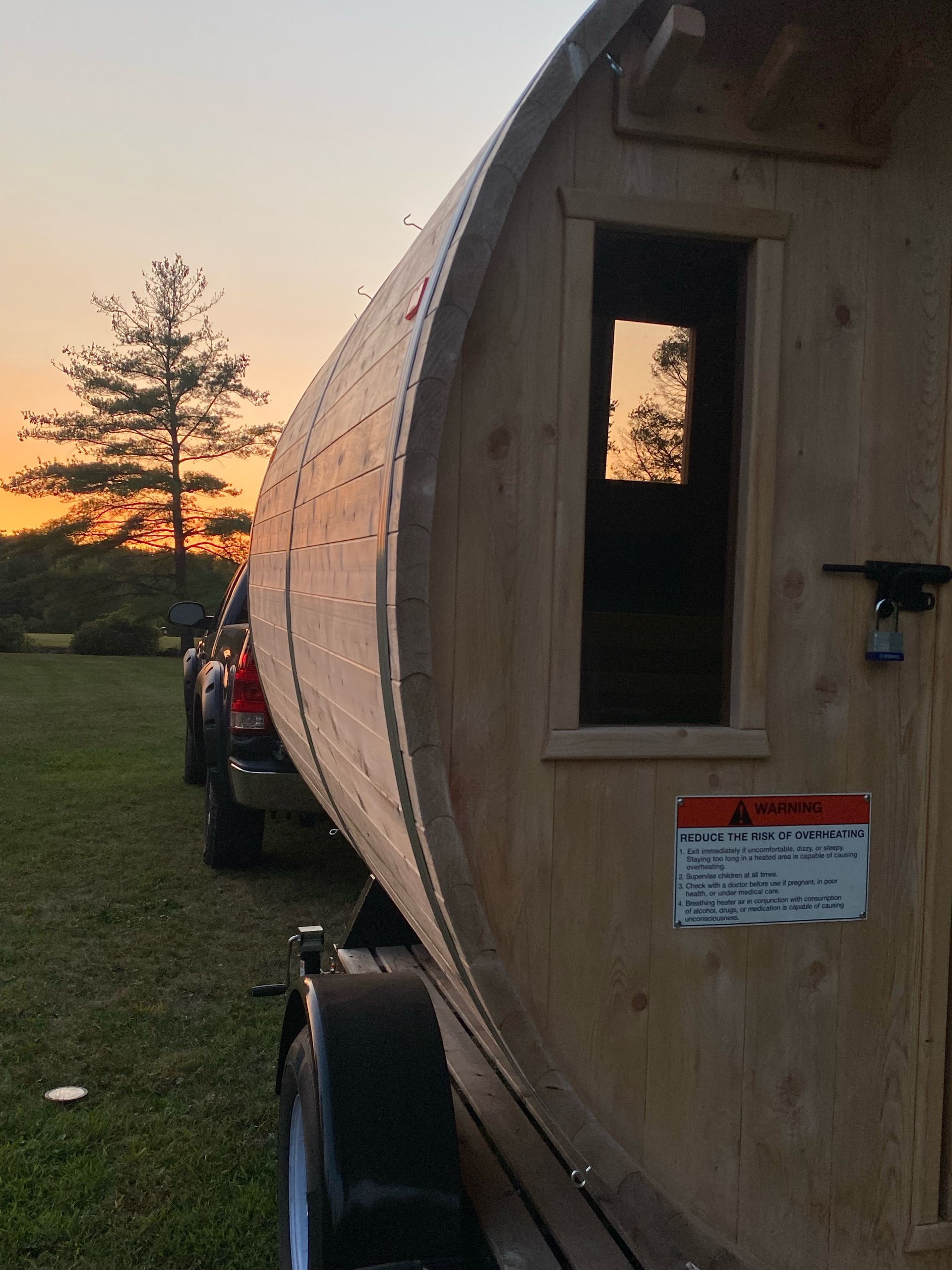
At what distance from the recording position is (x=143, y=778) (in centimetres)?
1122

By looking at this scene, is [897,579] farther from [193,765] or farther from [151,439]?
[151,439]

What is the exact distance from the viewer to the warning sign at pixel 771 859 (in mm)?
2221

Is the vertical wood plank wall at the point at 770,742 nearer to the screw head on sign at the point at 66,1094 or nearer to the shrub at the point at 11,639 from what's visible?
the screw head on sign at the point at 66,1094

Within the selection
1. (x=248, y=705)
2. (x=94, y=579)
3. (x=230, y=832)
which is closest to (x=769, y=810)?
(x=248, y=705)

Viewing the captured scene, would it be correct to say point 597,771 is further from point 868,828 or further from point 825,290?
point 825,290

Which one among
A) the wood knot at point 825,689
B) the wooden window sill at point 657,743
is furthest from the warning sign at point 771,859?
the wood knot at point 825,689

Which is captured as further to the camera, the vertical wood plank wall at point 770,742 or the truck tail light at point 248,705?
the truck tail light at point 248,705

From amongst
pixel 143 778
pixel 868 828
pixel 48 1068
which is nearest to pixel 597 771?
pixel 868 828

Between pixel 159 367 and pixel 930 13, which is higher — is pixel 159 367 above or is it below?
above

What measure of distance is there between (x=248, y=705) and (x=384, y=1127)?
460 centimetres

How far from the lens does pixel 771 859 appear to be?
7.43 ft

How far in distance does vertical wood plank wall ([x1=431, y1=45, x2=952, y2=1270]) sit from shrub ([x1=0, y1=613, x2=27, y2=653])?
3338 cm

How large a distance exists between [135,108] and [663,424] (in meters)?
9.74

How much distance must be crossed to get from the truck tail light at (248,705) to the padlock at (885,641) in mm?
4874
